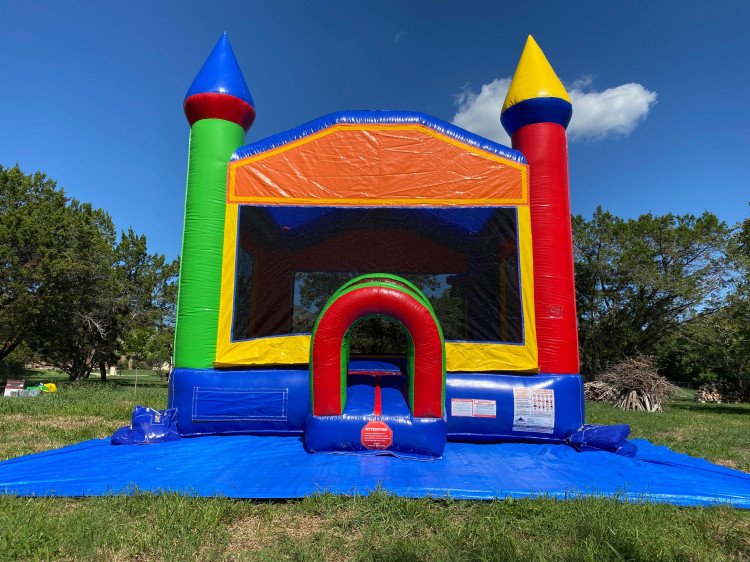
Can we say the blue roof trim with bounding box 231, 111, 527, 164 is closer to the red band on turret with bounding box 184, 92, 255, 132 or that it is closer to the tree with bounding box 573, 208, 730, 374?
the red band on turret with bounding box 184, 92, 255, 132

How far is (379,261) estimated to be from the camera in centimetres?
627

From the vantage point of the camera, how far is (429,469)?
11.6ft

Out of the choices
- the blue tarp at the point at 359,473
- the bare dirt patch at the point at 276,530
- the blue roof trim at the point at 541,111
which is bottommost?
the bare dirt patch at the point at 276,530

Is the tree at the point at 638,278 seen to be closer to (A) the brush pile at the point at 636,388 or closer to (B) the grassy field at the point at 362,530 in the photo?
(A) the brush pile at the point at 636,388

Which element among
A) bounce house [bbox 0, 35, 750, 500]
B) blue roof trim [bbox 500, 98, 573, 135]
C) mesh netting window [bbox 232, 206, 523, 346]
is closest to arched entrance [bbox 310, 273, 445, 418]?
bounce house [bbox 0, 35, 750, 500]

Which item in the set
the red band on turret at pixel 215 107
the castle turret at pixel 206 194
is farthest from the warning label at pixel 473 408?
the red band on turret at pixel 215 107

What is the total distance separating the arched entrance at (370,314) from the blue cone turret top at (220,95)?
8.77ft

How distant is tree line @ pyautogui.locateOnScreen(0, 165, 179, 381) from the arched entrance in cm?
1164

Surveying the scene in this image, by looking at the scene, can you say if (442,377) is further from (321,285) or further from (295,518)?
(321,285)

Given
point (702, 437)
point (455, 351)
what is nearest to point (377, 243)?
point (455, 351)

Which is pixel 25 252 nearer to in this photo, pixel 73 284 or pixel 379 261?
pixel 73 284

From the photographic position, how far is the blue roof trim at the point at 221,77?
5.50 meters

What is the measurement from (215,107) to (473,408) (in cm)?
418

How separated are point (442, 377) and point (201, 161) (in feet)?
11.4
